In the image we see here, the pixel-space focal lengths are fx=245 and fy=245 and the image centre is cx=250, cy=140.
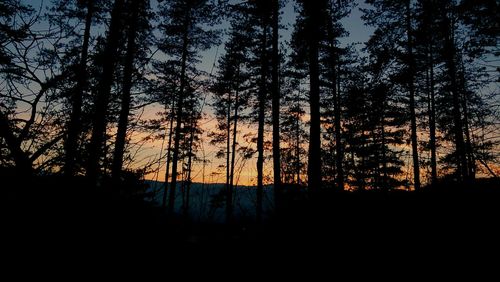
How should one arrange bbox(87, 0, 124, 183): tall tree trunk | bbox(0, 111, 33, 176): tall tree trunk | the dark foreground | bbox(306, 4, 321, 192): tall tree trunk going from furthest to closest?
bbox(306, 4, 321, 192): tall tree trunk, bbox(87, 0, 124, 183): tall tree trunk, bbox(0, 111, 33, 176): tall tree trunk, the dark foreground

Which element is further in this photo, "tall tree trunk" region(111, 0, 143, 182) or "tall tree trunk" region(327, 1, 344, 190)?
"tall tree trunk" region(327, 1, 344, 190)

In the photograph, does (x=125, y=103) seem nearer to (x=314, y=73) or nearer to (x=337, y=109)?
(x=314, y=73)

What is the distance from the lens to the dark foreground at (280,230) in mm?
2039

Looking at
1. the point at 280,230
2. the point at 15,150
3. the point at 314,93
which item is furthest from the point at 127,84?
the point at 314,93

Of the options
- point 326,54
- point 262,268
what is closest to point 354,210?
point 262,268

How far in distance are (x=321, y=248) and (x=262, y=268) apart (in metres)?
0.65

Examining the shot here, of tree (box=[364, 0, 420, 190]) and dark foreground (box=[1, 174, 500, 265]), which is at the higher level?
tree (box=[364, 0, 420, 190])

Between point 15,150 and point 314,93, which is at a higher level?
point 314,93

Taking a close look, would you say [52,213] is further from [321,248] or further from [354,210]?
[354,210]

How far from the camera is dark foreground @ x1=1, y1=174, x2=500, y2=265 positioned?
6.69 feet

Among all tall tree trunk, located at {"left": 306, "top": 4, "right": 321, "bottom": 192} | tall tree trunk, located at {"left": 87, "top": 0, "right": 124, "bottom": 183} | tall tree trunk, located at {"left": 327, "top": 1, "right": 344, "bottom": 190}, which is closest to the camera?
tall tree trunk, located at {"left": 87, "top": 0, "right": 124, "bottom": 183}

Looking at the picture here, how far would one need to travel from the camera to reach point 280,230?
3055 millimetres

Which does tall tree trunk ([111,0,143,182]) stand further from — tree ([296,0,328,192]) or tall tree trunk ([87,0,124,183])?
tree ([296,0,328,192])

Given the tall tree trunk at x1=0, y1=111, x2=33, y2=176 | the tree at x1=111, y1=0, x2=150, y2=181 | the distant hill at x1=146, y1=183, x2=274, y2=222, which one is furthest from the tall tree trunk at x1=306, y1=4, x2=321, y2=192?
the tall tree trunk at x1=0, y1=111, x2=33, y2=176
